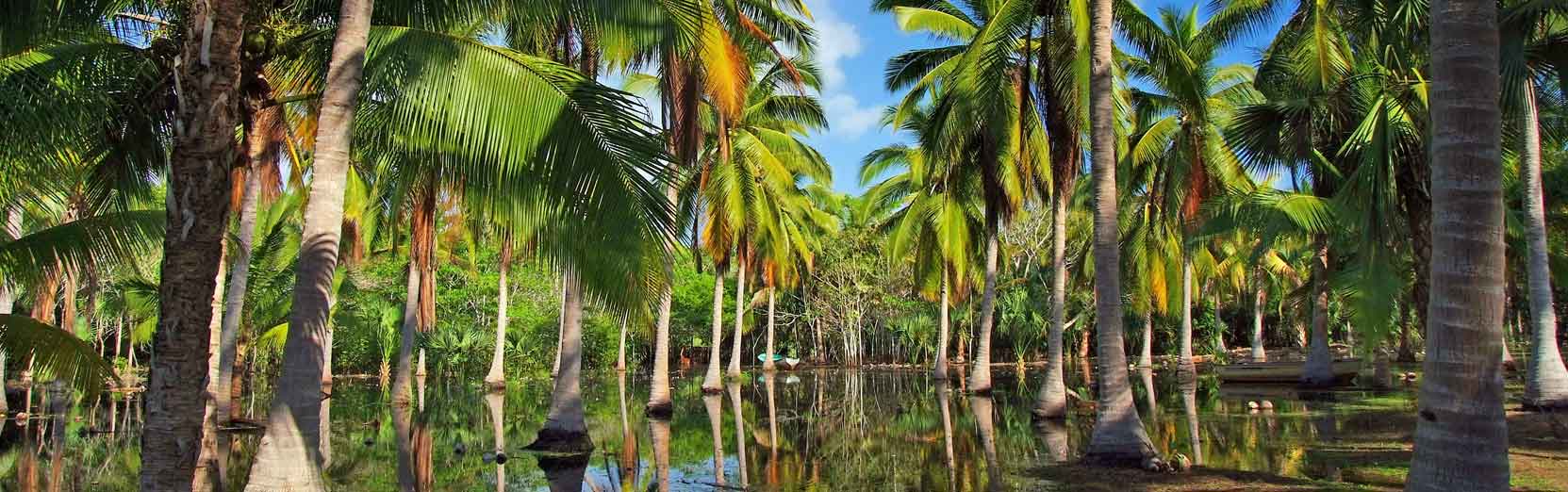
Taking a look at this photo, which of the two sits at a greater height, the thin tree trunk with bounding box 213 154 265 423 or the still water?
the thin tree trunk with bounding box 213 154 265 423

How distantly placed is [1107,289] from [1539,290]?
7.73m

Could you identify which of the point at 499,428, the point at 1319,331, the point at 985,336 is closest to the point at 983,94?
the point at 985,336

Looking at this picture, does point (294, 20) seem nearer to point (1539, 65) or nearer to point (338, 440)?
point (338, 440)

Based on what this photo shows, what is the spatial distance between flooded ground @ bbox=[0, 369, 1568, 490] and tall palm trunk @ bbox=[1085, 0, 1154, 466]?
0.65m

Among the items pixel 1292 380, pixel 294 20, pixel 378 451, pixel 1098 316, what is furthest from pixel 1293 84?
pixel 378 451

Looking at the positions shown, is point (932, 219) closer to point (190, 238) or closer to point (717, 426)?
point (717, 426)

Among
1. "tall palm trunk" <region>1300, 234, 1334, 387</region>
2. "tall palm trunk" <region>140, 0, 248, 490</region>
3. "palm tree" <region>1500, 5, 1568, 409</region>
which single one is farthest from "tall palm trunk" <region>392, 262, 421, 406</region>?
"palm tree" <region>1500, 5, 1568, 409</region>

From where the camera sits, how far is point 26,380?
34406mm

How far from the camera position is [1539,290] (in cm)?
1380

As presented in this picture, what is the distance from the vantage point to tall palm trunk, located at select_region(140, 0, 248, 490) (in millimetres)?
4824

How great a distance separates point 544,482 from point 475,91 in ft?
17.7

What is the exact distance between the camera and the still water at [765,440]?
11211 mm

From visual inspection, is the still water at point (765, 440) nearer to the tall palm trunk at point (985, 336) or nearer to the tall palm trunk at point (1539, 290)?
the tall palm trunk at point (985, 336)

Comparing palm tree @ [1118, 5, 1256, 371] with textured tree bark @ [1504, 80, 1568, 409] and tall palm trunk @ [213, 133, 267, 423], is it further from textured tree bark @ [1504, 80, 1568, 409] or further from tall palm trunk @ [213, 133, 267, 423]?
tall palm trunk @ [213, 133, 267, 423]
